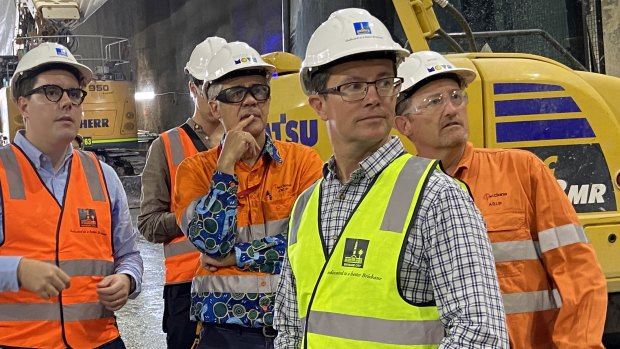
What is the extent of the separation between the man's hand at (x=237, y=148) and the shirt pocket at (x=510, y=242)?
0.85m

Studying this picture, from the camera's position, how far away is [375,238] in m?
1.76

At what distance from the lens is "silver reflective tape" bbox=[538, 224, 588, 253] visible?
263cm

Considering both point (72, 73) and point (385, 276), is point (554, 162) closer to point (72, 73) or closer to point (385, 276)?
point (72, 73)

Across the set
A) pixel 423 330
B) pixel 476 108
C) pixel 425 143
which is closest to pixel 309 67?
pixel 423 330

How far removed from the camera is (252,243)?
2.63m

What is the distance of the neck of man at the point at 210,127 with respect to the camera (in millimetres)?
3725

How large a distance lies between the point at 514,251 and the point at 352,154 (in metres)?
1.03

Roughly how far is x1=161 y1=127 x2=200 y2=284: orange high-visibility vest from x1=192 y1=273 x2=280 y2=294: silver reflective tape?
91 cm

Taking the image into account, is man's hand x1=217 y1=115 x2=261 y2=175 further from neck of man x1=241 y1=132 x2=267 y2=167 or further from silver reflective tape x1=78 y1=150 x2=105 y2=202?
silver reflective tape x1=78 y1=150 x2=105 y2=202

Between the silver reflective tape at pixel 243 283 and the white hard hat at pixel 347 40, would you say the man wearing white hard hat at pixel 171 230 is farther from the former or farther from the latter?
the white hard hat at pixel 347 40

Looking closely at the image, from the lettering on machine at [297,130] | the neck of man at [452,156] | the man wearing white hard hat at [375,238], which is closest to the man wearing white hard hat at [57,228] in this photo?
the man wearing white hard hat at [375,238]

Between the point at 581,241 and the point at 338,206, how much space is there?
108cm

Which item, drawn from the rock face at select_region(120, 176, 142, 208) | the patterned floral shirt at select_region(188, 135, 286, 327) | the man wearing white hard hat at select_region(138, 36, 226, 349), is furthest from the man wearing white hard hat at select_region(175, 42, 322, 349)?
the rock face at select_region(120, 176, 142, 208)

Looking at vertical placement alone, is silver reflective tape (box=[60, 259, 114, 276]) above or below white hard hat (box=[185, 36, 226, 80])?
below
